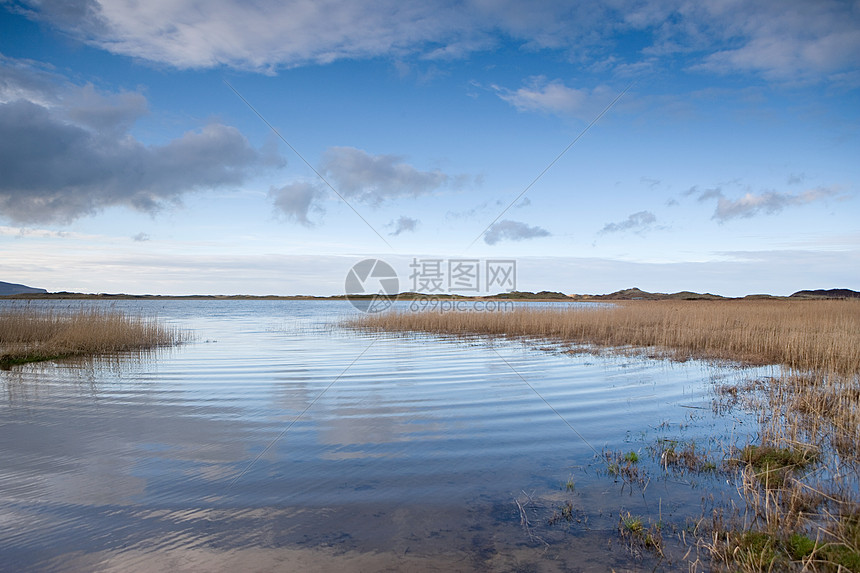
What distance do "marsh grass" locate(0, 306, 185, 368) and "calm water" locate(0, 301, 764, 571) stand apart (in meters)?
3.43

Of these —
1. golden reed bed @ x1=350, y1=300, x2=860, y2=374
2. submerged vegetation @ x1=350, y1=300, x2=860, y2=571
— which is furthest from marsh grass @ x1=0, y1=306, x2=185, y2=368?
submerged vegetation @ x1=350, y1=300, x2=860, y2=571

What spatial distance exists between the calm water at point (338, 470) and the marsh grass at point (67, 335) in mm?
3433

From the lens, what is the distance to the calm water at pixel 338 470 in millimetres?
2951

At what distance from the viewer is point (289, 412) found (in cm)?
654

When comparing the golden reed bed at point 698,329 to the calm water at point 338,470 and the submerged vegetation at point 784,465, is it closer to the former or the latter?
A: the submerged vegetation at point 784,465

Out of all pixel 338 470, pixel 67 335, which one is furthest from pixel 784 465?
pixel 67 335

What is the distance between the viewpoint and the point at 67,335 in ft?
41.9

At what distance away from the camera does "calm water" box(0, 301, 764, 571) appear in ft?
9.68

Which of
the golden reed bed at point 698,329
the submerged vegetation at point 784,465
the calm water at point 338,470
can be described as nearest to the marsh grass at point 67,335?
the calm water at point 338,470

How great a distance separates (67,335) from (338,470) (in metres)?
12.0

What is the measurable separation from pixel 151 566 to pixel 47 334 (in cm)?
1386

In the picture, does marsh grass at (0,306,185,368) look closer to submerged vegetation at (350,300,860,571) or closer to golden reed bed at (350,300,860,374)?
golden reed bed at (350,300,860,374)

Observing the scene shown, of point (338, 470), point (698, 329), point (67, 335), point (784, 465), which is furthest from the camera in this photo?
point (698, 329)

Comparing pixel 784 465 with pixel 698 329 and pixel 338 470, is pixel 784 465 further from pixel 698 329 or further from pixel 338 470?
pixel 698 329
